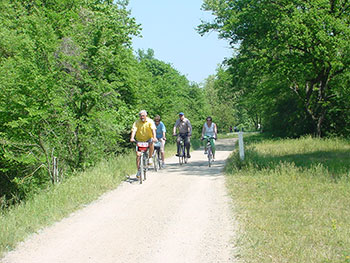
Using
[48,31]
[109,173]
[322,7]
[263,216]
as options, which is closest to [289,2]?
[322,7]

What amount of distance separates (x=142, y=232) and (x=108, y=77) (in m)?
9.32

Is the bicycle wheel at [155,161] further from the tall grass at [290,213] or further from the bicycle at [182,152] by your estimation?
the tall grass at [290,213]

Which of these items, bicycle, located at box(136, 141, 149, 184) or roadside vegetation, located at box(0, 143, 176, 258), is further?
bicycle, located at box(136, 141, 149, 184)

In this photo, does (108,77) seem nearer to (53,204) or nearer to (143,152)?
(143,152)

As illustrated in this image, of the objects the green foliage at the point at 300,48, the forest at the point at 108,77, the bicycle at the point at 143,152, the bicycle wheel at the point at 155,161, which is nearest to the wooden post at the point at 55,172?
the forest at the point at 108,77

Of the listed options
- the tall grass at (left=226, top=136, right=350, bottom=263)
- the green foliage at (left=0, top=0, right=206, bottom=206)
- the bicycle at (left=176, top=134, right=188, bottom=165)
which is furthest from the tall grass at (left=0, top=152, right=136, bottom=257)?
the bicycle at (left=176, top=134, right=188, bottom=165)

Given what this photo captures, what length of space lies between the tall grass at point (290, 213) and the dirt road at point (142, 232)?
0.37 meters

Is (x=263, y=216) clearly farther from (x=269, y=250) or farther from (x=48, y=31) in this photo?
(x=48, y=31)

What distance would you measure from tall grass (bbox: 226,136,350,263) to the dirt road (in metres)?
0.37

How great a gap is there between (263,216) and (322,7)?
18.1m

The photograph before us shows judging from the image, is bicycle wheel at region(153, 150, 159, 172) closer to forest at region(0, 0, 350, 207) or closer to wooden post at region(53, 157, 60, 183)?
forest at region(0, 0, 350, 207)

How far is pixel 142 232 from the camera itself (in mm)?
6340

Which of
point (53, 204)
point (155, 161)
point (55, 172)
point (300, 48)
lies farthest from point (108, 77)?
point (300, 48)

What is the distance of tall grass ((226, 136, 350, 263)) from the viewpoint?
4969 millimetres
